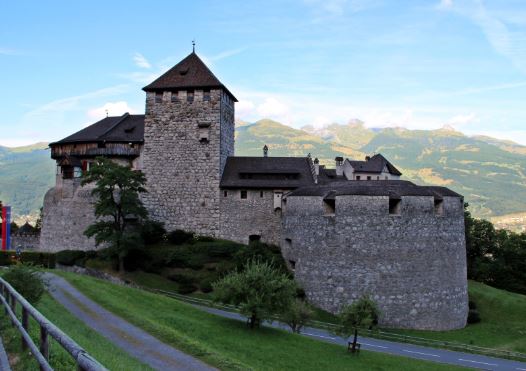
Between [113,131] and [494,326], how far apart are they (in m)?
40.9

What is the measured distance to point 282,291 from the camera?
29.5 m

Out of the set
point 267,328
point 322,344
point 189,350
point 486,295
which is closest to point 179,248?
point 267,328

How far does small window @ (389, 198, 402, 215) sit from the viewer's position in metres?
39.2

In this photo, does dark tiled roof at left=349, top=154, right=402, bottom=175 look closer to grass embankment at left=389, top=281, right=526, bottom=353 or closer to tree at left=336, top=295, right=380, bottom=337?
grass embankment at left=389, top=281, right=526, bottom=353

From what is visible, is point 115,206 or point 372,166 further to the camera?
point 372,166

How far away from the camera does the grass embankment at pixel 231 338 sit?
2270 cm

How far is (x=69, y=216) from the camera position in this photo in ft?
167

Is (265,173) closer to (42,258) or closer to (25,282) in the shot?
(42,258)

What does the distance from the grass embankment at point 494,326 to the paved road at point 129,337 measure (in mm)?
23570

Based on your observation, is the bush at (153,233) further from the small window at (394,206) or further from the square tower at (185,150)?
the small window at (394,206)

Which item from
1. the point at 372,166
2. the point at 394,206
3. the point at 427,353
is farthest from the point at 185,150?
the point at 372,166

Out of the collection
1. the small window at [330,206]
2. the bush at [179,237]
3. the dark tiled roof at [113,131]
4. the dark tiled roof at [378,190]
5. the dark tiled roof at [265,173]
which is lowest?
the bush at [179,237]

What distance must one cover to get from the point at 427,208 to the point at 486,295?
51.7ft

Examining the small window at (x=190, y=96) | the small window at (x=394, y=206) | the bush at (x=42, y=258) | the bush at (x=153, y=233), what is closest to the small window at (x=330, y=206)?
the small window at (x=394, y=206)
